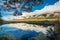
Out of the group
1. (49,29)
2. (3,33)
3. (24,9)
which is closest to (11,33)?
(3,33)

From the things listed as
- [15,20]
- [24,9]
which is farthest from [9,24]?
[24,9]

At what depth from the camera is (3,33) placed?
162 cm

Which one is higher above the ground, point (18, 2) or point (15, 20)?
point (18, 2)

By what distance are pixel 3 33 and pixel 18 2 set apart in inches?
14.3

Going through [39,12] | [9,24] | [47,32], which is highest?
[39,12]

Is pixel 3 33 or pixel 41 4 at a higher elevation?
pixel 41 4

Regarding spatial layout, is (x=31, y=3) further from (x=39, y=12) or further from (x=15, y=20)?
(x=15, y=20)

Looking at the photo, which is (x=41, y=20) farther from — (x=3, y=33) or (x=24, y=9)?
(x=3, y=33)

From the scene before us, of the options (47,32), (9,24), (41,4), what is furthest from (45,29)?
(9,24)

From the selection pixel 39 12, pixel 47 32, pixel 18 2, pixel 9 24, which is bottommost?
pixel 47 32

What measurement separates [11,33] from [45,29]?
0.36 metres

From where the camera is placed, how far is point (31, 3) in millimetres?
1667

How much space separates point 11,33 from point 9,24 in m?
0.10

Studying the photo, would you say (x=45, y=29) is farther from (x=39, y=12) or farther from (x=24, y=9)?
(x=24, y=9)
